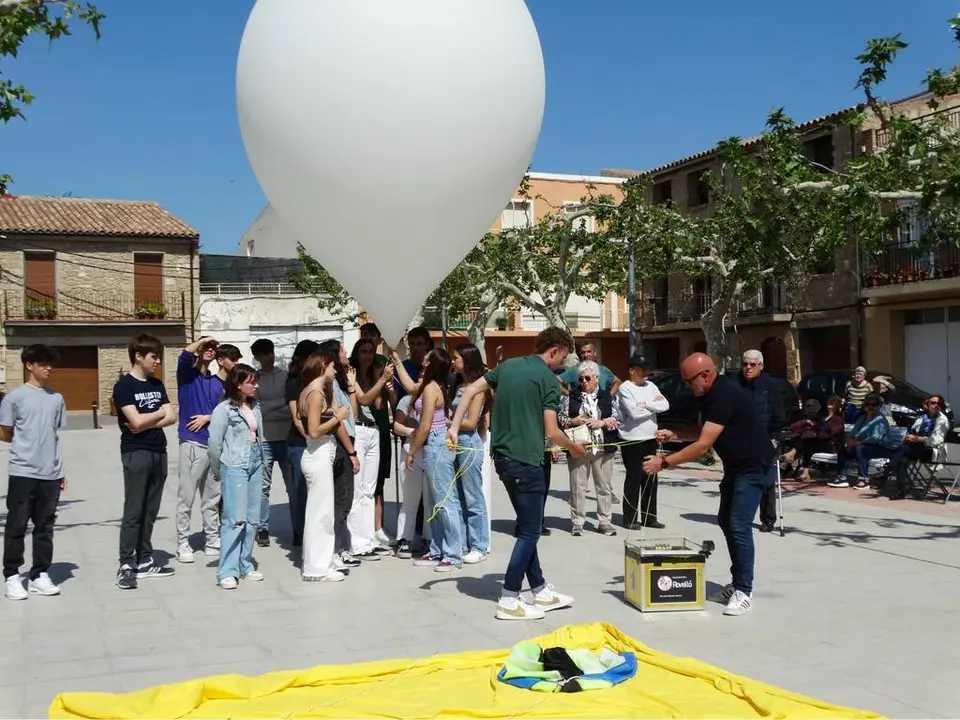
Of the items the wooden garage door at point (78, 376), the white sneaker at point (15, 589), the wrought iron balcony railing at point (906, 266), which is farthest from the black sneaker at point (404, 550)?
the wooden garage door at point (78, 376)

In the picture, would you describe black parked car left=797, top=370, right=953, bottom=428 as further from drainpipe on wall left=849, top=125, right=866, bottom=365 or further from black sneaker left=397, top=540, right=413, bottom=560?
black sneaker left=397, top=540, right=413, bottom=560

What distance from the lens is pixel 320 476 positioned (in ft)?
21.8

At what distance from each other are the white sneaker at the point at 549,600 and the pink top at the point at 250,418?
233 centimetres

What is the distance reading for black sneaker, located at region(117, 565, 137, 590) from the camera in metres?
6.43

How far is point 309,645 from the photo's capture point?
16.7 feet

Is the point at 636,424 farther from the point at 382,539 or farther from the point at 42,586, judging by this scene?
the point at 42,586

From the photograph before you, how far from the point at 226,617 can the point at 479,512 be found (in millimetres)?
2241

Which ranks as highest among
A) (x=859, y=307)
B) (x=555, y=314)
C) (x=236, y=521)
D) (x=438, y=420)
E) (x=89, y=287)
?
(x=89, y=287)

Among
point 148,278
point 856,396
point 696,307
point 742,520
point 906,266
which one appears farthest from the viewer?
point 148,278

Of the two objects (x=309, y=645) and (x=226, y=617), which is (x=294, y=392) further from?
(x=309, y=645)

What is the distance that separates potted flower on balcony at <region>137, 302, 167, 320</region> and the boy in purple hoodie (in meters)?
29.1

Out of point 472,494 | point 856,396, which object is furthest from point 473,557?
point 856,396

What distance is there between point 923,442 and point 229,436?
7.54m

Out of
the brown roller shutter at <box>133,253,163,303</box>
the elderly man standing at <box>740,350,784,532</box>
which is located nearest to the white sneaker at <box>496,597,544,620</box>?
the elderly man standing at <box>740,350,784,532</box>
